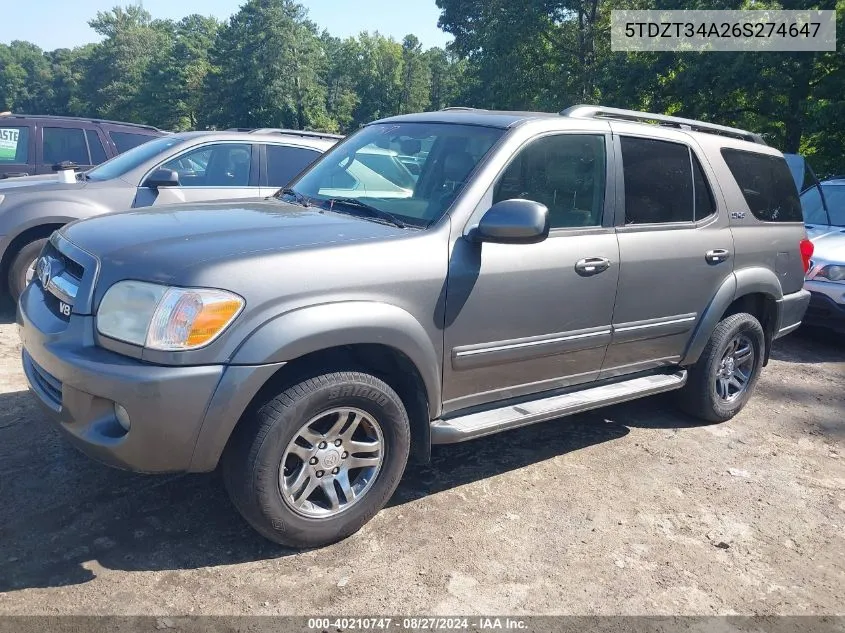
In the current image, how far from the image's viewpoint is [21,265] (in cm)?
590

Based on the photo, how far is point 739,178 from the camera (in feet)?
15.0

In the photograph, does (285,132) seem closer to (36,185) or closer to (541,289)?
(36,185)

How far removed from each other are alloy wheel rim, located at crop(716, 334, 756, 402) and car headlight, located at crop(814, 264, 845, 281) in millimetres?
2539

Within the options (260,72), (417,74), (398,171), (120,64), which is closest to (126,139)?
(398,171)

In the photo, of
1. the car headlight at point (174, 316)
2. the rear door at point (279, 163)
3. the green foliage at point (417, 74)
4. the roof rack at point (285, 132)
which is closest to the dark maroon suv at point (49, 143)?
the roof rack at point (285, 132)

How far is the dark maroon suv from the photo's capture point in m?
8.18

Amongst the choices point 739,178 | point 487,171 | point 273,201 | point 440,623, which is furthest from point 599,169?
point 440,623

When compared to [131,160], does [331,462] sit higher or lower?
lower

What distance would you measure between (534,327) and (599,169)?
1.01m

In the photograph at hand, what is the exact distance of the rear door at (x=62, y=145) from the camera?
27.1 feet

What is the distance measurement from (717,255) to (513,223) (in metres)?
1.89

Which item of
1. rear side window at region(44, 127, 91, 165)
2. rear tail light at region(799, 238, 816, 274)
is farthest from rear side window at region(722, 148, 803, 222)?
rear side window at region(44, 127, 91, 165)

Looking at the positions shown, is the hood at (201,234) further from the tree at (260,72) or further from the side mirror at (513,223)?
the tree at (260,72)

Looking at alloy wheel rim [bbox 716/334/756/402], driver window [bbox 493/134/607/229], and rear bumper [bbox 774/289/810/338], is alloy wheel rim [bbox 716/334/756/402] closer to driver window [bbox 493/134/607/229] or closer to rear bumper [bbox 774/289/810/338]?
rear bumper [bbox 774/289/810/338]
